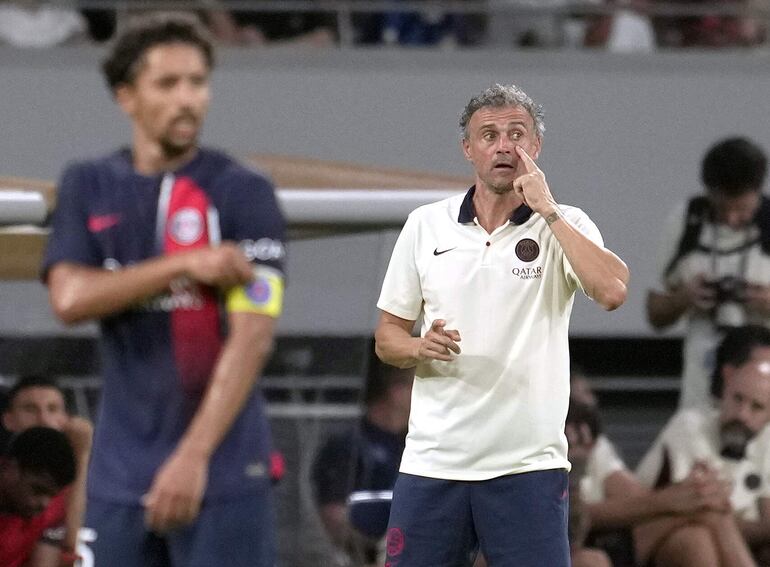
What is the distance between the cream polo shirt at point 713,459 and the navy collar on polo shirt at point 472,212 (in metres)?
2.09

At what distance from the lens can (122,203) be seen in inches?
108

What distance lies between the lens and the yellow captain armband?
2678mm

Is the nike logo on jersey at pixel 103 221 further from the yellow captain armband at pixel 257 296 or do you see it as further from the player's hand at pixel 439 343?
the player's hand at pixel 439 343

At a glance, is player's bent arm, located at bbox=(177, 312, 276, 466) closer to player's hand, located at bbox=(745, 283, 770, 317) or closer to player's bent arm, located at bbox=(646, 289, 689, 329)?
player's bent arm, located at bbox=(646, 289, 689, 329)

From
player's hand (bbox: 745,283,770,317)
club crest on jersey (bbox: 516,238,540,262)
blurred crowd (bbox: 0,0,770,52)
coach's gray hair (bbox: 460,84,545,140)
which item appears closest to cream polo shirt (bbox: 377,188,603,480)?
club crest on jersey (bbox: 516,238,540,262)

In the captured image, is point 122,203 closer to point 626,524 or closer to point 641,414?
point 626,524

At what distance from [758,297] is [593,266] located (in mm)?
2385

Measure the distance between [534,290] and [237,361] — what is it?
4.56 ft

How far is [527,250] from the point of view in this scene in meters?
3.88

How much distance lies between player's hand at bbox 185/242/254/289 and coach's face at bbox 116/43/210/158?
0.24m

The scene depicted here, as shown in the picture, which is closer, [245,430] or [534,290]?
[245,430]

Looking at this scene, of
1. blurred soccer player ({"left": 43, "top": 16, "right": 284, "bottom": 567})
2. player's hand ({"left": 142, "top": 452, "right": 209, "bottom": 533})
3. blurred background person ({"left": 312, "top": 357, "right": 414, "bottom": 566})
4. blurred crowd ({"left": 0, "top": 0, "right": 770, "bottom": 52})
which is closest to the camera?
player's hand ({"left": 142, "top": 452, "right": 209, "bottom": 533})

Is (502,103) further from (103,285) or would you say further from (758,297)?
(758,297)

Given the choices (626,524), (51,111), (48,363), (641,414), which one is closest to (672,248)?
(626,524)
